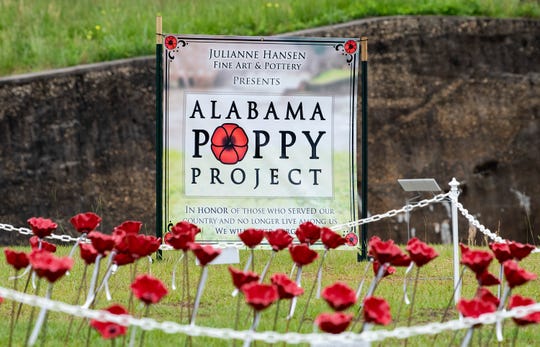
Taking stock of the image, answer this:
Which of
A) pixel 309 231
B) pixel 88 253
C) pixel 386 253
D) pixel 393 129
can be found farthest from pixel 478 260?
pixel 393 129

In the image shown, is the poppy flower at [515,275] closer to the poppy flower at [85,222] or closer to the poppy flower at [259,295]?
the poppy flower at [259,295]

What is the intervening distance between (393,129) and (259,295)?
1127cm

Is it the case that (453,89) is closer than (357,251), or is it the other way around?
(357,251)

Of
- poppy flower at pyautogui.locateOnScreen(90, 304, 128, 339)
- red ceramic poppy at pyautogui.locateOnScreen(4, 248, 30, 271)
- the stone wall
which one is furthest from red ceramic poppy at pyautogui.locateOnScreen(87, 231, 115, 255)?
the stone wall

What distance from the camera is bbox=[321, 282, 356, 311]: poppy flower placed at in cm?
427

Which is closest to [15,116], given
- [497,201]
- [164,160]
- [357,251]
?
[164,160]

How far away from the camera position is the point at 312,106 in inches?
400

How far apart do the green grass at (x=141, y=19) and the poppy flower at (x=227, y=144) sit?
17.0 ft

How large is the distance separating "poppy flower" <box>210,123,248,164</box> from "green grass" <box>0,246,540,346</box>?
3.31ft

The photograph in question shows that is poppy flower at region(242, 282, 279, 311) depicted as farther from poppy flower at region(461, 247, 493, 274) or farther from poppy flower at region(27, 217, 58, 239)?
poppy flower at region(27, 217, 58, 239)

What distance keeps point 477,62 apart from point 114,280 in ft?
28.9

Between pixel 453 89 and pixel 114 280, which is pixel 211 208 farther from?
pixel 453 89

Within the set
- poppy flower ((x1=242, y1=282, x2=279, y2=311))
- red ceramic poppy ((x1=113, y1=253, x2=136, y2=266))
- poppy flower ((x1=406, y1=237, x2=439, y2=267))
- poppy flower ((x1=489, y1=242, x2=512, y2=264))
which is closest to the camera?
poppy flower ((x1=242, y1=282, x2=279, y2=311))

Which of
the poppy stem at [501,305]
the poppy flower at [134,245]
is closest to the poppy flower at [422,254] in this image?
the poppy stem at [501,305]
